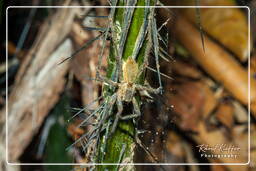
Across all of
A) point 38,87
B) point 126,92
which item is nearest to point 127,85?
point 126,92

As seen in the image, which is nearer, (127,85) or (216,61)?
(127,85)

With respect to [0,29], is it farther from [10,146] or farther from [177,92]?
[177,92]

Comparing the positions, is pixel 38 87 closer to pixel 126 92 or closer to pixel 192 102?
pixel 192 102

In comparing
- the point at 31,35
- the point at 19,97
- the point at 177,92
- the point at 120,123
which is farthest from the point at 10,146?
the point at 120,123

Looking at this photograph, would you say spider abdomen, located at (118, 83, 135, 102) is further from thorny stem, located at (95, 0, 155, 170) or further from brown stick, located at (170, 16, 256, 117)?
brown stick, located at (170, 16, 256, 117)

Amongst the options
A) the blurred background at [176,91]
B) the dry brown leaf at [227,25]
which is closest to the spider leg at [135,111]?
the blurred background at [176,91]
